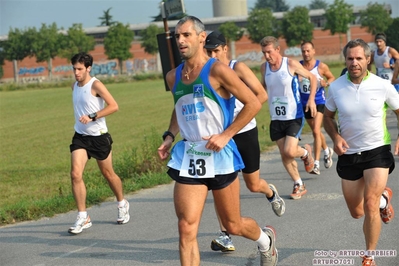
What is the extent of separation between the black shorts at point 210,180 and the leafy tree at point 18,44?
9424 centimetres

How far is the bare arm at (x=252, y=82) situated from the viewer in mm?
6555

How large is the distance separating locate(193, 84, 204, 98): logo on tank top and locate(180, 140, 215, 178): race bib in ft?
1.23

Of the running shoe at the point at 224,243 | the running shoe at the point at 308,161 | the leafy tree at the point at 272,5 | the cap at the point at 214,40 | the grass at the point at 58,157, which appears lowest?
the grass at the point at 58,157

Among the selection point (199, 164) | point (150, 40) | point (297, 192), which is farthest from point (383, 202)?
point (150, 40)

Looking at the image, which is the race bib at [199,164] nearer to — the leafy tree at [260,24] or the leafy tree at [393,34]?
the leafy tree at [393,34]

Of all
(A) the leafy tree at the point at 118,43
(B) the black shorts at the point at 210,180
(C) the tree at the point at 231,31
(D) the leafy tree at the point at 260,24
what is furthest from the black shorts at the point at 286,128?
(C) the tree at the point at 231,31

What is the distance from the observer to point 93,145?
29.8 feet

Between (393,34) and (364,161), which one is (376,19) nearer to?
(393,34)

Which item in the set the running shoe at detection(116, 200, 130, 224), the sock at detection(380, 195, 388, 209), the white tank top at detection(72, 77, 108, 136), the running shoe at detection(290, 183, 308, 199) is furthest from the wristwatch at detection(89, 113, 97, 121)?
the sock at detection(380, 195, 388, 209)

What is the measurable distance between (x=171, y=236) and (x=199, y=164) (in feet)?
8.59

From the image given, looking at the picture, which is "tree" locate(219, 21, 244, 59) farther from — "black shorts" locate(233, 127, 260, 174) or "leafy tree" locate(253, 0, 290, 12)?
"black shorts" locate(233, 127, 260, 174)

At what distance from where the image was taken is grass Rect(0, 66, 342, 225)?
1103cm

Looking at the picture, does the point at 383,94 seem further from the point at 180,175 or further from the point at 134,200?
the point at 134,200

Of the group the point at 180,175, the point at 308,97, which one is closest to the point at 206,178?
the point at 180,175
